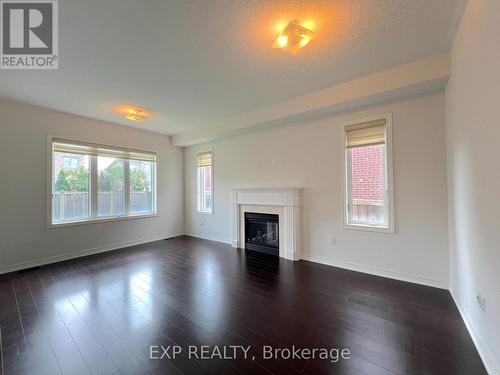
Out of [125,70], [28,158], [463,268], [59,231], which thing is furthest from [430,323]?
[28,158]

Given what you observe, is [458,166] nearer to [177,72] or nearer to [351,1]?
[351,1]

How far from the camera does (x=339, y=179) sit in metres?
3.61

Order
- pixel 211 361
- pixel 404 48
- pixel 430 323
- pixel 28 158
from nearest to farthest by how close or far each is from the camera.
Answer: pixel 211 361 < pixel 430 323 < pixel 404 48 < pixel 28 158

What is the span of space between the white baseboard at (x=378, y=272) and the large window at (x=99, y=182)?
410cm

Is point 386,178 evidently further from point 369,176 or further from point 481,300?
point 481,300

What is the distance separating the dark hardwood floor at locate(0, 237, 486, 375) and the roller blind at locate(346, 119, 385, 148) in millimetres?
2014

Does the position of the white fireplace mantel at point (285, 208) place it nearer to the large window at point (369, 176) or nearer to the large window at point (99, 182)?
the large window at point (369, 176)

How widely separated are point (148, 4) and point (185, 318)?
9.28 ft

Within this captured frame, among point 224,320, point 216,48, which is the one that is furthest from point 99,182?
point 224,320

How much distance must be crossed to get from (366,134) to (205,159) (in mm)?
3869

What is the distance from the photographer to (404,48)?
7.69 ft

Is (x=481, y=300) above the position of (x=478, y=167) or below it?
below

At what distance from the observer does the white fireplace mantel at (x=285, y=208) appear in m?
4.00

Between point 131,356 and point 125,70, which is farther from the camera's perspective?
point 125,70
